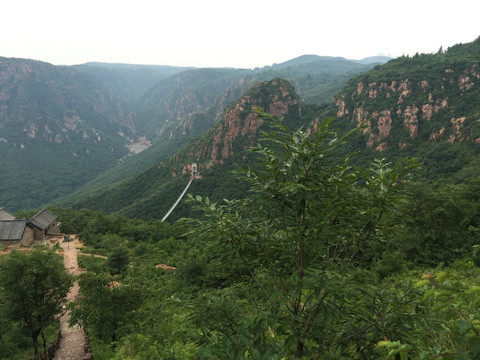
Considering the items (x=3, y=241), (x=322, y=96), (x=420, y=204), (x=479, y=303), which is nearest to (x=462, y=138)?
(x=420, y=204)

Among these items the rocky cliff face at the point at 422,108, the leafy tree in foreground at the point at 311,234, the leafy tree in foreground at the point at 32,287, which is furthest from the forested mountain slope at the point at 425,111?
the leafy tree in foreground at the point at 32,287

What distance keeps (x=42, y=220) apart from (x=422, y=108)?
315 feet

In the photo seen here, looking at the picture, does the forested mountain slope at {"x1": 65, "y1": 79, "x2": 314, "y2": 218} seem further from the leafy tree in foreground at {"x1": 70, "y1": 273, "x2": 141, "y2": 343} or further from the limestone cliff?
the leafy tree in foreground at {"x1": 70, "y1": 273, "x2": 141, "y2": 343}

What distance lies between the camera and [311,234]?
178 inches

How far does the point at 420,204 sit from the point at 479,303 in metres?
20.6

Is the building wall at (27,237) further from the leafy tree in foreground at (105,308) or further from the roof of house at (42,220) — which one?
the leafy tree in foreground at (105,308)

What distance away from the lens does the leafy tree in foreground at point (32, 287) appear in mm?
13523

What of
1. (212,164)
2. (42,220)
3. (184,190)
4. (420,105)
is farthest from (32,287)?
(420,105)

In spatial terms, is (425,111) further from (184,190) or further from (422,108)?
(184,190)

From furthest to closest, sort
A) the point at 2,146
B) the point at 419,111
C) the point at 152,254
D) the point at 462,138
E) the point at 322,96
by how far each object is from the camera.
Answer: the point at 2,146 → the point at 322,96 → the point at 419,111 → the point at 462,138 → the point at 152,254

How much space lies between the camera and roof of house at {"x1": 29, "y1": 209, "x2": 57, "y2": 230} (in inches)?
1548

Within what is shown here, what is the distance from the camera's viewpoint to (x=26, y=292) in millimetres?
13688

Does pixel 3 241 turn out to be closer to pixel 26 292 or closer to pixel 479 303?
pixel 26 292

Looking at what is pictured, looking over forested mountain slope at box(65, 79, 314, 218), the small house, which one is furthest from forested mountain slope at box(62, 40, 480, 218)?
the small house
